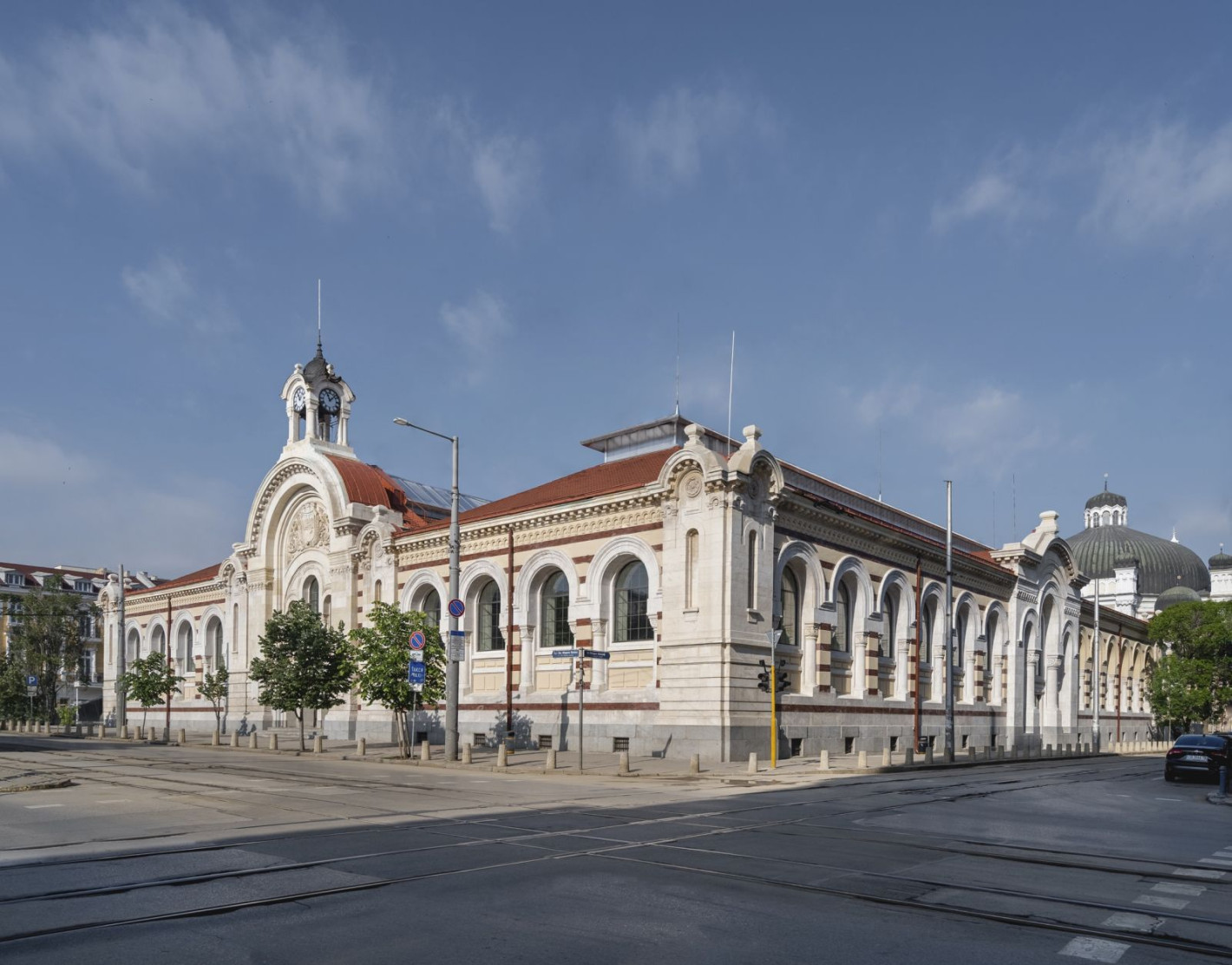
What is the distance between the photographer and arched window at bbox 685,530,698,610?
34531 mm

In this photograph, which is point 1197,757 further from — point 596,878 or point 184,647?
point 184,647

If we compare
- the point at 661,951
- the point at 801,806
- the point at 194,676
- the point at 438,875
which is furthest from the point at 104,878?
the point at 194,676

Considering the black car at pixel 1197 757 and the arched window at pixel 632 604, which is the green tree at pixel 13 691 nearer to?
the arched window at pixel 632 604

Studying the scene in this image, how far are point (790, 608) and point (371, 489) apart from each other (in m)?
23.6

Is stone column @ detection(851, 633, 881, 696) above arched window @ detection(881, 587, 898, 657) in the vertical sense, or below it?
below

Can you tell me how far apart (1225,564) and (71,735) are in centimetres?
11337

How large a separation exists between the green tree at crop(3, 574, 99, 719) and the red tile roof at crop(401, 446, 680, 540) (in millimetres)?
39308

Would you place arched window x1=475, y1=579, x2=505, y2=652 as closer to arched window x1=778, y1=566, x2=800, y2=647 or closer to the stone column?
arched window x1=778, y1=566, x2=800, y2=647

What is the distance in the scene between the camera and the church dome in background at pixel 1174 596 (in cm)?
9488

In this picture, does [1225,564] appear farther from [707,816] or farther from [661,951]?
[661,951]

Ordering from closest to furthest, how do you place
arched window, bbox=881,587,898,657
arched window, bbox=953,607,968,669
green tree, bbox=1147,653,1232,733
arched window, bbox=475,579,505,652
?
arched window, bbox=475,579,505,652 → arched window, bbox=881,587,898,657 → arched window, bbox=953,607,968,669 → green tree, bbox=1147,653,1232,733

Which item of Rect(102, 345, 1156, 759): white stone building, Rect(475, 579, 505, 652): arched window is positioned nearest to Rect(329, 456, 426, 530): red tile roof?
Rect(102, 345, 1156, 759): white stone building

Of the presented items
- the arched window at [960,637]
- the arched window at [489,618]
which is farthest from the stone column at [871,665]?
the arched window at [489,618]

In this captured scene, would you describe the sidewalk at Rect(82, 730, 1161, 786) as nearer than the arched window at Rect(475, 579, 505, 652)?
Yes
